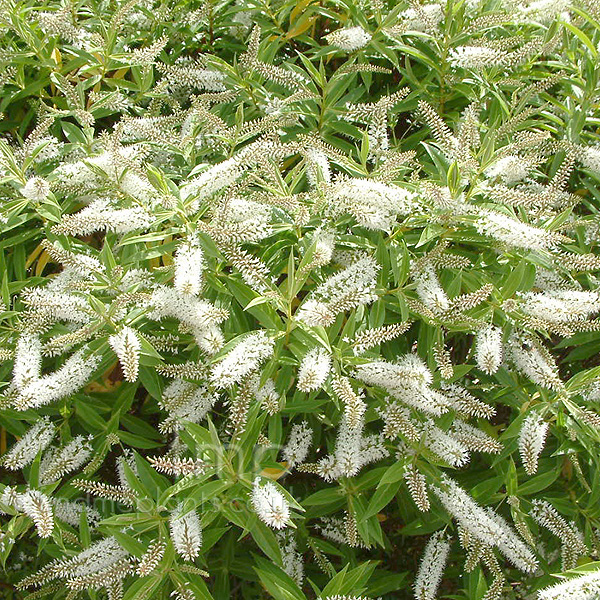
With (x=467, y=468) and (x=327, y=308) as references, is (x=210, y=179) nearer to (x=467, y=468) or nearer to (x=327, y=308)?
(x=327, y=308)

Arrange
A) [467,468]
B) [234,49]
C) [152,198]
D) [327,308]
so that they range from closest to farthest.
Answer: [327,308] → [152,198] → [467,468] → [234,49]

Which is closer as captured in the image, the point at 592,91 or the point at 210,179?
the point at 210,179

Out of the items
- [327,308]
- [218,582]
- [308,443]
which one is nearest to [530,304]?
[327,308]

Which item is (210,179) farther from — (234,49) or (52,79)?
(234,49)

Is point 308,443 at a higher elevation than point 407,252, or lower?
lower

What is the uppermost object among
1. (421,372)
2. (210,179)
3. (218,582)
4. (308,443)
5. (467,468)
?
(210,179)

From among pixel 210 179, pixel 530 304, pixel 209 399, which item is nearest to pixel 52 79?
pixel 210 179

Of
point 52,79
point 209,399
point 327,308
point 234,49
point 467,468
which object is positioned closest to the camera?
point 327,308
